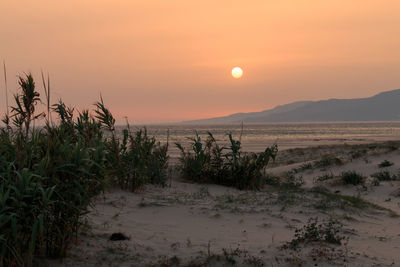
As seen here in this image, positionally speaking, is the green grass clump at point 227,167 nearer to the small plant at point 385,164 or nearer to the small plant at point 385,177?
the small plant at point 385,177

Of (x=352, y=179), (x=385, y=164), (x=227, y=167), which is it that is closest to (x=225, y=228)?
(x=227, y=167)

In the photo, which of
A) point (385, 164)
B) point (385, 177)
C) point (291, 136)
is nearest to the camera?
point (385, 177)

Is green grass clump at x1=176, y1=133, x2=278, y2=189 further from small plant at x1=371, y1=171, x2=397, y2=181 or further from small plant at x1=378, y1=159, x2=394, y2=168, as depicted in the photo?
small plant at x1=378, y1=159, x2=394, y2=168

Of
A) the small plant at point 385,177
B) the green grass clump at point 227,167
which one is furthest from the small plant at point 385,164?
the green grass clump at point 227,167

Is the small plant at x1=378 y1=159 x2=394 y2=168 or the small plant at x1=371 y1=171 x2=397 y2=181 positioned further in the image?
the small plant at x1=378 y1=159 x2=394 y2=168

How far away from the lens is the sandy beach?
5305mm

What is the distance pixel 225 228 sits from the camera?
23.4 ft

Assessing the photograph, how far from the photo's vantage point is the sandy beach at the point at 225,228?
5305 millimetres

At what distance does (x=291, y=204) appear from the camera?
886cm

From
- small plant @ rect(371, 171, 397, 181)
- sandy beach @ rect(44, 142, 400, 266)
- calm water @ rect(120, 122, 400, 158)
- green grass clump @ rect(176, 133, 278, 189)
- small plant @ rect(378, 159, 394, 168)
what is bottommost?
calm water @ rect(120, 122, 400, 158)

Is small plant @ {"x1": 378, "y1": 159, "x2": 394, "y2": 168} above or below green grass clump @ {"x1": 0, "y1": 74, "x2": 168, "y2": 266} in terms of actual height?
below

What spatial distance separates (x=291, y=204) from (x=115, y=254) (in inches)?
186

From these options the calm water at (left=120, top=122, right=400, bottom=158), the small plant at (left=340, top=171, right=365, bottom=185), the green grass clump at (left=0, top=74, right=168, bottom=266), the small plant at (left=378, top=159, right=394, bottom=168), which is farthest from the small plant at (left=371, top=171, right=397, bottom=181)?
the green grass clump at (left=0, top=74, right=168, bottom=266)

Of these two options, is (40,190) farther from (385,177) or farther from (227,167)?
(385,177)
